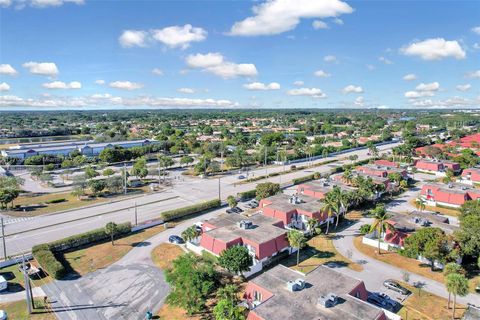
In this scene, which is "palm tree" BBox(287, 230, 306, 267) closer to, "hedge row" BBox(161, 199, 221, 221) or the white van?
"hedge row" BBox(161, 199, 221, 221)

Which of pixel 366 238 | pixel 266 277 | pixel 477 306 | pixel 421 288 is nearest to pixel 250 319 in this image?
pixel 266 277

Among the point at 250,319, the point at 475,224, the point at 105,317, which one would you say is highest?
the point at 475,224

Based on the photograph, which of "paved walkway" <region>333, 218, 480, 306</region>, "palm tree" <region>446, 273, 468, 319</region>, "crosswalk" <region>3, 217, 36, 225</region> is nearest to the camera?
"palm tree" <region>446, 273, 468, 319</region>

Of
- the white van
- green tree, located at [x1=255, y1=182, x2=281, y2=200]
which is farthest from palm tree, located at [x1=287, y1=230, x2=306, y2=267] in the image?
the white van

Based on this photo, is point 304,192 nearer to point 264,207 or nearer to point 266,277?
point 264,207

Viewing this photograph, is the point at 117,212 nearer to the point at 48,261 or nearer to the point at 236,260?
the point at 48,261

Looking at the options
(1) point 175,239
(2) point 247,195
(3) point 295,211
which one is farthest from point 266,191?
(1) point 175,239

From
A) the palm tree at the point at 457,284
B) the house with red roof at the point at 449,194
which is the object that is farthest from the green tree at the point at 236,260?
the house with red roof at the point at 449,194
